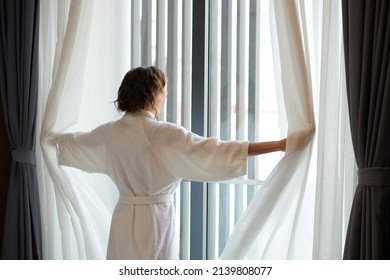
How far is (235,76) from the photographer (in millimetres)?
2377

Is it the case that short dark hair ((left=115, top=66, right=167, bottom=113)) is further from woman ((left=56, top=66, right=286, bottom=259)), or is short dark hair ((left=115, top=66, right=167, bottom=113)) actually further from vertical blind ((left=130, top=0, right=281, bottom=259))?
vertical blind ((left=130, top=0, right=281, bottom=259))

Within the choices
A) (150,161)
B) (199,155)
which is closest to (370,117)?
(199,155)

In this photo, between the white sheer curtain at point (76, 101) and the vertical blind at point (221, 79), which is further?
the white sheer curtain at point (76, 101)

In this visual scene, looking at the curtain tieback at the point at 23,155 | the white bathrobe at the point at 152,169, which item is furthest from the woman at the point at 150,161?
the curtain tieback at the point at 23,155

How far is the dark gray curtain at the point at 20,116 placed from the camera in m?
2.52

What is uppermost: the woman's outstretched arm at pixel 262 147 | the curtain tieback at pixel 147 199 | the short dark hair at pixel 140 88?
the short dark hair at pixel 140 88

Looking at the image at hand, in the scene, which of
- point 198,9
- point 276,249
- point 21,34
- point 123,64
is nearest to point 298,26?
point 198,9

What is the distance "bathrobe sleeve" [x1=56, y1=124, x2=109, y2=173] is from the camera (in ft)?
7.02

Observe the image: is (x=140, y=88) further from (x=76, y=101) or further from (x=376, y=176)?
(x=376, y=176)

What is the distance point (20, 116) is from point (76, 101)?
289mm

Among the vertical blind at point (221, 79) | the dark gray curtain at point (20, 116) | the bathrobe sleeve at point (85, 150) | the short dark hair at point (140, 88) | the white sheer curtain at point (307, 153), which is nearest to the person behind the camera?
the white sheer curtain at point (307, 153)

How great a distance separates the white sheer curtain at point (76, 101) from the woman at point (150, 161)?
1.25 feet

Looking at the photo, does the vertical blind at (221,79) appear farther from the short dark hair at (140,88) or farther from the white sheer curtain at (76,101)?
the short dark hair at (140,88)

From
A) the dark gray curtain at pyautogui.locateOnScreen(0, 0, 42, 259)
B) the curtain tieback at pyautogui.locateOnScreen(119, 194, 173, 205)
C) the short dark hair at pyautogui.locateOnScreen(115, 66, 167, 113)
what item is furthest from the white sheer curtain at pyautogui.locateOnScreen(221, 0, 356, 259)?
the dark gray curtain at pyautogui.locateOnScreen(0, 0, 42, 259)
